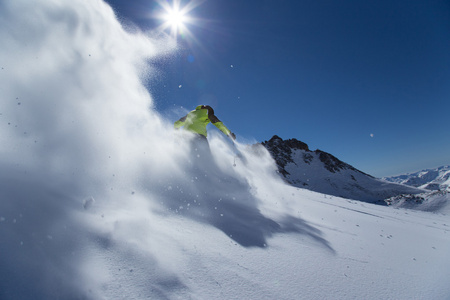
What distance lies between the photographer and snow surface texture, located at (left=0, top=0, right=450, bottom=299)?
1.32 metres

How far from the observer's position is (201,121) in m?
5.94

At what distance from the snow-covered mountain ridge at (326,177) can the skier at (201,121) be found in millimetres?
49802

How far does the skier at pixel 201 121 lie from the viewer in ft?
18.9

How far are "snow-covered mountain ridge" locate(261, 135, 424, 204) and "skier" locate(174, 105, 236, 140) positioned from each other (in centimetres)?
4980

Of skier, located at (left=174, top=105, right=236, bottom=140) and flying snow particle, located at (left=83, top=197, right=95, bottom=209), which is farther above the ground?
skier, located at (left=174, top=105, right=236, bottom=140)

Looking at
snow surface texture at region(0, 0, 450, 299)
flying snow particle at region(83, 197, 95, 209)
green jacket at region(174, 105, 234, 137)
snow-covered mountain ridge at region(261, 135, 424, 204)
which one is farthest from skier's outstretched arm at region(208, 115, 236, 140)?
snow-covered mountain ridge at region(261, 135, 424, 204)

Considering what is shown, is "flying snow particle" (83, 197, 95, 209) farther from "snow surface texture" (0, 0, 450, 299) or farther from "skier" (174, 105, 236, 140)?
"skier" (174, 105, 236, 140)

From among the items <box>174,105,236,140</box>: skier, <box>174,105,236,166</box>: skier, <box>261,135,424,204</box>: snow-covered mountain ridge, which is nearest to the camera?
<box>174,105,236,166</box>: skier

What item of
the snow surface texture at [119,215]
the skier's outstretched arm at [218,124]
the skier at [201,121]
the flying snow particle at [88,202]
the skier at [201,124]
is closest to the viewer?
the snow surface texture at [119,215]

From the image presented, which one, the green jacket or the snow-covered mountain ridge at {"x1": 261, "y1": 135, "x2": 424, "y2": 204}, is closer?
the green jacket

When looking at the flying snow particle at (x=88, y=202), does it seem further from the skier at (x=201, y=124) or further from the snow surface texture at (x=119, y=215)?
the skier at (x=201, y=124)

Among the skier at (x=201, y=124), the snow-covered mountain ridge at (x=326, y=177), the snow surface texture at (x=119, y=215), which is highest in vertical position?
the snow-covered mountain ridge at (x=326, y=177)

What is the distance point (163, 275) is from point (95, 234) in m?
0.72

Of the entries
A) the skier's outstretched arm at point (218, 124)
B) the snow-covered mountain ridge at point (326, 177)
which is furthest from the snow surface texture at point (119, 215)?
the snow-covered mountain ridge at point (326, 177)
